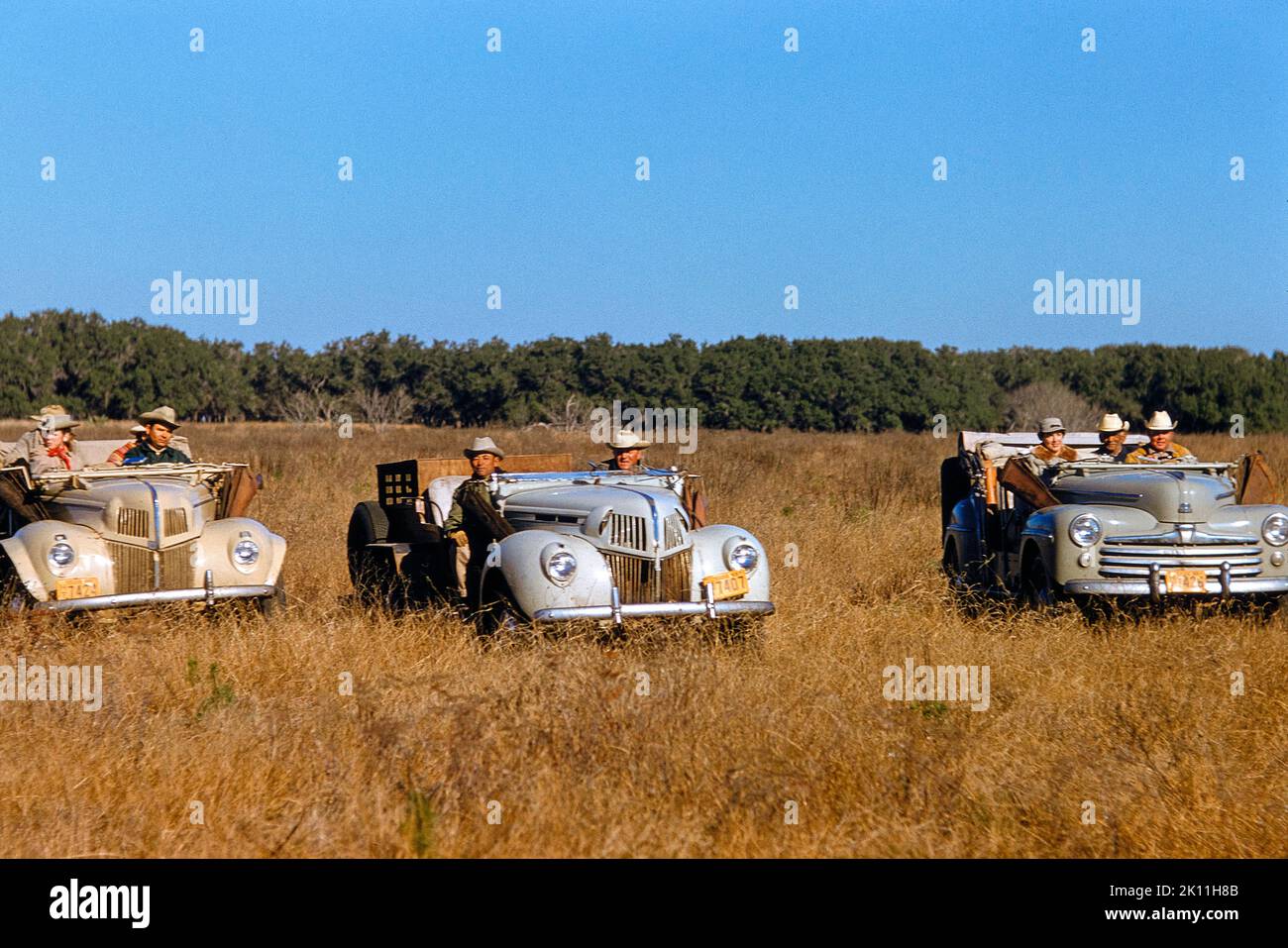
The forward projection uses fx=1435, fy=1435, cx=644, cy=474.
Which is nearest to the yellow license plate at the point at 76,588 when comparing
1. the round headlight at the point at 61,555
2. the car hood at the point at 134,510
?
the round headlight at the point at 61,555

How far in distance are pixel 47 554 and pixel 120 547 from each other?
48 cm

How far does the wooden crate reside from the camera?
35.9 feet

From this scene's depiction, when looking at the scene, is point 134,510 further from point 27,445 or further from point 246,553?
point 27,445

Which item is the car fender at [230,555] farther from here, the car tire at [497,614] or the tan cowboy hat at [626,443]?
the tan cowboy hat at [626,443]

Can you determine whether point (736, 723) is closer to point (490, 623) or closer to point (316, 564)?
point (490, 623)

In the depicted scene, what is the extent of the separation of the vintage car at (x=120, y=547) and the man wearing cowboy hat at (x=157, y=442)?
1.75 feet

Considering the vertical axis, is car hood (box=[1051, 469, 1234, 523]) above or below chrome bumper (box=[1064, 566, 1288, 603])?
above

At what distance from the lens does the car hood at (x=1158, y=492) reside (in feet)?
31.2

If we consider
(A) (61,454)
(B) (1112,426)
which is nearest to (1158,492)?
(B) (1112,426)

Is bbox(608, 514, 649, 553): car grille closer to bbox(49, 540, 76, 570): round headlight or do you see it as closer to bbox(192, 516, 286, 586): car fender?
bbox(192, 516, 286, 586): car fender

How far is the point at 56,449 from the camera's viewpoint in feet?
34.4

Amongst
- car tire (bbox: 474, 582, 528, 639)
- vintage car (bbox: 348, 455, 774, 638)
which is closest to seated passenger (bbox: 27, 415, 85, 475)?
vintage car (bbox: 348, 455, 774, 638)

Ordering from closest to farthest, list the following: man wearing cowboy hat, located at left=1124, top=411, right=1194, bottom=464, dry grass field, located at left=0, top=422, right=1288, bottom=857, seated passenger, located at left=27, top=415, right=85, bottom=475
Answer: dry grass field, located at left=0, top=422, right=1288, bottom=857 → seated passenger, located at left=27, top=415, right=85, bottom=475 → man wearing cowboy hat, located at left=1124, top=411, right=1194, bottom=464

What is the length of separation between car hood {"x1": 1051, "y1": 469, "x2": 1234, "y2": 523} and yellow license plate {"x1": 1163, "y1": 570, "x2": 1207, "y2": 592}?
38 centimetres
